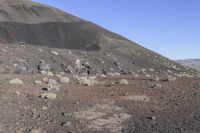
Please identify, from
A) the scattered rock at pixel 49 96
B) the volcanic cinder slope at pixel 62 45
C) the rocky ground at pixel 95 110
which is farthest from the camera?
the volcanic cinder slope at pixel 62 45

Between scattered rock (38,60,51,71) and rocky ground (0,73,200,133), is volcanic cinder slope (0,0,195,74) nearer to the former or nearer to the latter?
scattered rock (38,60,51,71)

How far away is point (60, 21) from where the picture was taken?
84.5 meters

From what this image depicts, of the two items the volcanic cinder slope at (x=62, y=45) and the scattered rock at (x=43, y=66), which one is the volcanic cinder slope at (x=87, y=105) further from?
the volcanic cinder slope at (x=62, y=45)

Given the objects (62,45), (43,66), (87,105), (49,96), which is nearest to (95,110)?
(87,105)

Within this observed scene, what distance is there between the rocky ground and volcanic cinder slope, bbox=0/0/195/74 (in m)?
16.0

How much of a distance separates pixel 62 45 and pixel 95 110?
5595 centimetres

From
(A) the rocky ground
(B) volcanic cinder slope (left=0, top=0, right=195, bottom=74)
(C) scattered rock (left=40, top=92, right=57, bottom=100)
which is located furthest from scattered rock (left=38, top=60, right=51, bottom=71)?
(C) scattered rock (left=40, top=92, right=57, bottom=100)

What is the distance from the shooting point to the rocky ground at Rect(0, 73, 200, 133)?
1426cm

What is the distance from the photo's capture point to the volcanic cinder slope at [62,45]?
4156 cm

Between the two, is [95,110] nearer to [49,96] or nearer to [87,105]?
[87,105]

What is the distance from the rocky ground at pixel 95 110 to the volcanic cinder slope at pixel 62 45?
16.0 m

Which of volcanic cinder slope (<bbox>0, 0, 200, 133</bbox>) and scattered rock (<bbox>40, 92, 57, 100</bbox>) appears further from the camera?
scattered rock (<bbox>40, 92, 57, 100</bbox>)

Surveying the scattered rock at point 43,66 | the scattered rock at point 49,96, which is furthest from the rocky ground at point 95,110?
the scattered rock at point 43,66

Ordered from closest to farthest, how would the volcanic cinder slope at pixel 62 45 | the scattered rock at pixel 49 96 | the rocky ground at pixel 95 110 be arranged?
the rocky ground at pixel 95 110
the scattered rock at pixel 49 96
the volcanic cinder slope at pixel 62 45
